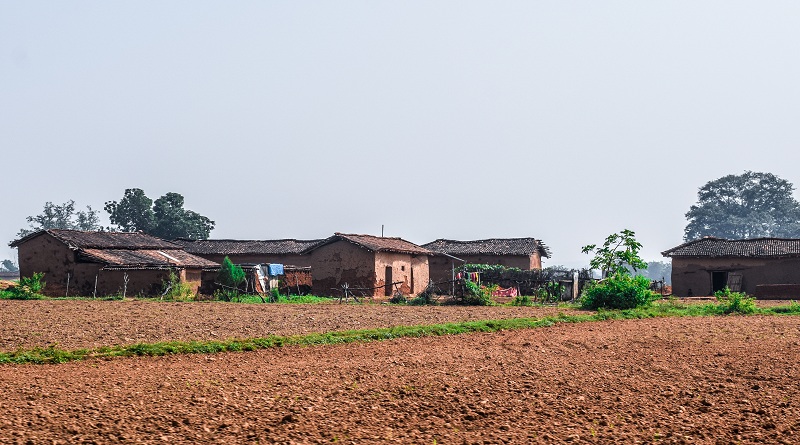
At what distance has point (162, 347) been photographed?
1570 centimetres

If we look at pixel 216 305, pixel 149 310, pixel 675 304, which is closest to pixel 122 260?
pixel 216 305

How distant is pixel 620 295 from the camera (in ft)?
94.9

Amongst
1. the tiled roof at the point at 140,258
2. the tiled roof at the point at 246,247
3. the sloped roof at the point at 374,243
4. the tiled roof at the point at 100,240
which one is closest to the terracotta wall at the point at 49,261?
the tiled roof at the point at 100,240

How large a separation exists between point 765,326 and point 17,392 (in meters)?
18.6

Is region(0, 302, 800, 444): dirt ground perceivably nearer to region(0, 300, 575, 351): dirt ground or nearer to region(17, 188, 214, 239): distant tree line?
region(0, 300, 575, 351): dirt ground

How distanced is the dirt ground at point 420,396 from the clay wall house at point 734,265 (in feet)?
86.1

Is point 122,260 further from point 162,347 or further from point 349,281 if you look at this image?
Answer: point 162,347

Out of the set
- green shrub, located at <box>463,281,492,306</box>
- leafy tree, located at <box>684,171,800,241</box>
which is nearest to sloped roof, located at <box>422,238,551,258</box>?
green shrub, located at <box>463,281,492,306</box>

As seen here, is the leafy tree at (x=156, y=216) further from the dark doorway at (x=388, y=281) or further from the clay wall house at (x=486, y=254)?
the dark doorway at (x=388, y=281)

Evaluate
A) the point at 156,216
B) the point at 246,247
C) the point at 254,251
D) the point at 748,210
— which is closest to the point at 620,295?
the point at 254,251

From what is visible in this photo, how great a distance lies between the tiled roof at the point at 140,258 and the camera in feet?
113

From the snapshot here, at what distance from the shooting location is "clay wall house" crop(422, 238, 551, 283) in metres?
48.3

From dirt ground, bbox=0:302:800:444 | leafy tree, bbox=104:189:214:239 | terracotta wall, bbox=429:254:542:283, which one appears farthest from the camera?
leafy tree, bbox=104:189:214:239

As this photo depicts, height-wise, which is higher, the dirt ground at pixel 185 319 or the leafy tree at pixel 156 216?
the leafy tree at pixel 156 216
